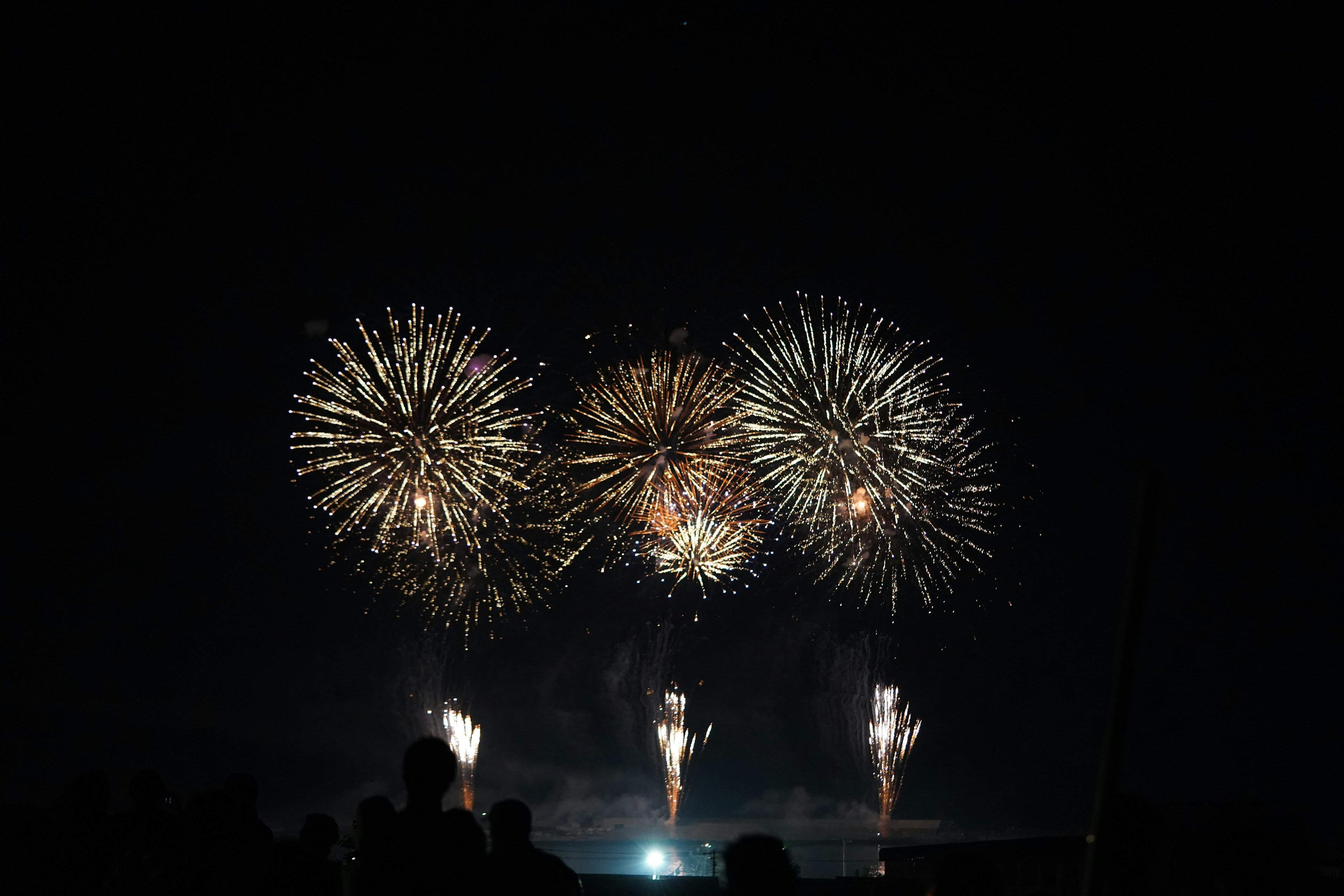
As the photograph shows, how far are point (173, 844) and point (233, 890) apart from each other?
1573 mm

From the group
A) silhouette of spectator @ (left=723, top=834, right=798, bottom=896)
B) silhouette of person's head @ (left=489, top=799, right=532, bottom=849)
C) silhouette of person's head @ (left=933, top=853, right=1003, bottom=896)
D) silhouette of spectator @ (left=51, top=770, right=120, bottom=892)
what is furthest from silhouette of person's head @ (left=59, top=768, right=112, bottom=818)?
silhouette of person's head @ (left=933, top=853, right=1003, bottom=896)

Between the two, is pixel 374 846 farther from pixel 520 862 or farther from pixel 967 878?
pixel 967 878

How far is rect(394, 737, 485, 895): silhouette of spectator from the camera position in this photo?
5336 mm

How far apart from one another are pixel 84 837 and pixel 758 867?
580 centimetres

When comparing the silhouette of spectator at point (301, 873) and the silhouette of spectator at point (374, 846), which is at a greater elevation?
the silhouette of spectator at point (374, 846)

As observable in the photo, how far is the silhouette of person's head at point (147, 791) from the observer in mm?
9094

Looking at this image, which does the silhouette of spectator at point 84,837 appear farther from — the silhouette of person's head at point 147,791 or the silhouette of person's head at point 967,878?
the silhouette of person's head at point 967,878

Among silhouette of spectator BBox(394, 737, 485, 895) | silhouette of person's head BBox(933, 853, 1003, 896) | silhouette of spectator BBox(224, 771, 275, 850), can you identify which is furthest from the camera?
silhouette of spectator BBox(224, 771, 275, 850)

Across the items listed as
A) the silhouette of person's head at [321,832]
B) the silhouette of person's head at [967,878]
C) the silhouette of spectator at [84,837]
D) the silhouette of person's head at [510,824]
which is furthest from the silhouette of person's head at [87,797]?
the silhouette of person's head at [967,878]

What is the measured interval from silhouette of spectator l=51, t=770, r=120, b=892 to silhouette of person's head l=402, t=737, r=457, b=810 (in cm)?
429

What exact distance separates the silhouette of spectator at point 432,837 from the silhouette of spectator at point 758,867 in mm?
1303

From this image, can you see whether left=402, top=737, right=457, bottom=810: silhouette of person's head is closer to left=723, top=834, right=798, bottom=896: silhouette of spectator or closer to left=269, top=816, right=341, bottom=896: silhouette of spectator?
left=723, top=834, right=798, bottom=896: silhouette of spectator

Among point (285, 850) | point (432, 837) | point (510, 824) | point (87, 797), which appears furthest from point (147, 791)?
point (432, 837)

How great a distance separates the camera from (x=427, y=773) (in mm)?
5574
